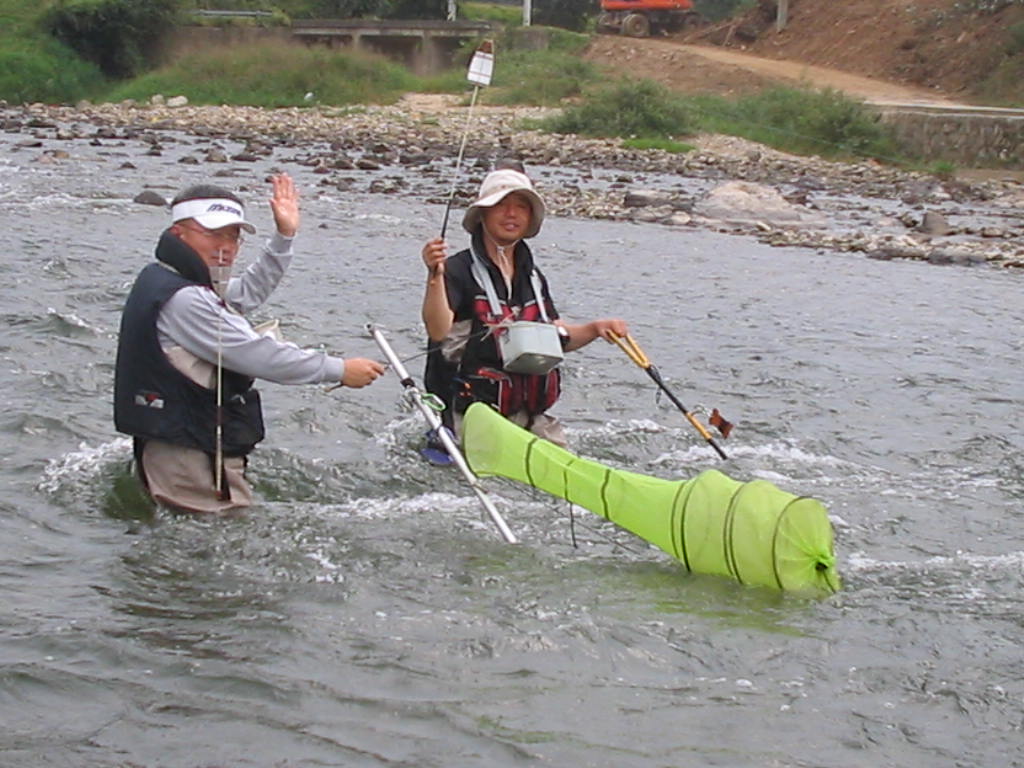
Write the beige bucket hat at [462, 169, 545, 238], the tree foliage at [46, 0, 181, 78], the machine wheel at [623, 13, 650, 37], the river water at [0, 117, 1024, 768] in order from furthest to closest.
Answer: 1. the tree foliage at [46, 0, 181, 78]
2. the machine wheel at [623, 13, 650, 37]
3. the beige bucket hat at [462, 169, 545, 238]
4. the river water at [0, 117, 1024, 768]

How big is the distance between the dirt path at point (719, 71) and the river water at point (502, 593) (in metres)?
39.1

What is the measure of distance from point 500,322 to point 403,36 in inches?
2345

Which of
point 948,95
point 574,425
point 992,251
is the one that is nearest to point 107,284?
point 574,425

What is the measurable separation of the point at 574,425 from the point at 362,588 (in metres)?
4.12

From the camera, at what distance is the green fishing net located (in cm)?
634

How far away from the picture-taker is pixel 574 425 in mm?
10336

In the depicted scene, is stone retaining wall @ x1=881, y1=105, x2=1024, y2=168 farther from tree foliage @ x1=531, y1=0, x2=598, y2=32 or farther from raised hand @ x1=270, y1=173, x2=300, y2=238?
raised hand @ x1=270, y1=173, x2=300, y2=238

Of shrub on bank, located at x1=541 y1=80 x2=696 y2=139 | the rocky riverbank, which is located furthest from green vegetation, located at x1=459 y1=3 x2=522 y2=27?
shrub on bank, located at x1=541 y1=80 x2=696 y2=139

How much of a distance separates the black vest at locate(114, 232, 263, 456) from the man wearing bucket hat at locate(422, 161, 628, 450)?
150 centimetres

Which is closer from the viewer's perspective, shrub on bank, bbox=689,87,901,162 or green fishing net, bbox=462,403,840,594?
green fishing net, bbox=462,403,840,594

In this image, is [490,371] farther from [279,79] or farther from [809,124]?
[279,79]

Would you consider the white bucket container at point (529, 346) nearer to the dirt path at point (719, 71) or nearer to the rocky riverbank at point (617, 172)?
the rocky riverbank at point (617, 172)

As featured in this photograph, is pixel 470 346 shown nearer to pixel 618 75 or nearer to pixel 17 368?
pixel 17 368

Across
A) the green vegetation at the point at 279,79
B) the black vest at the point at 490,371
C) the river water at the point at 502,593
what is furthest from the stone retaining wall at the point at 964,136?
the black vest at the point at 490,371
